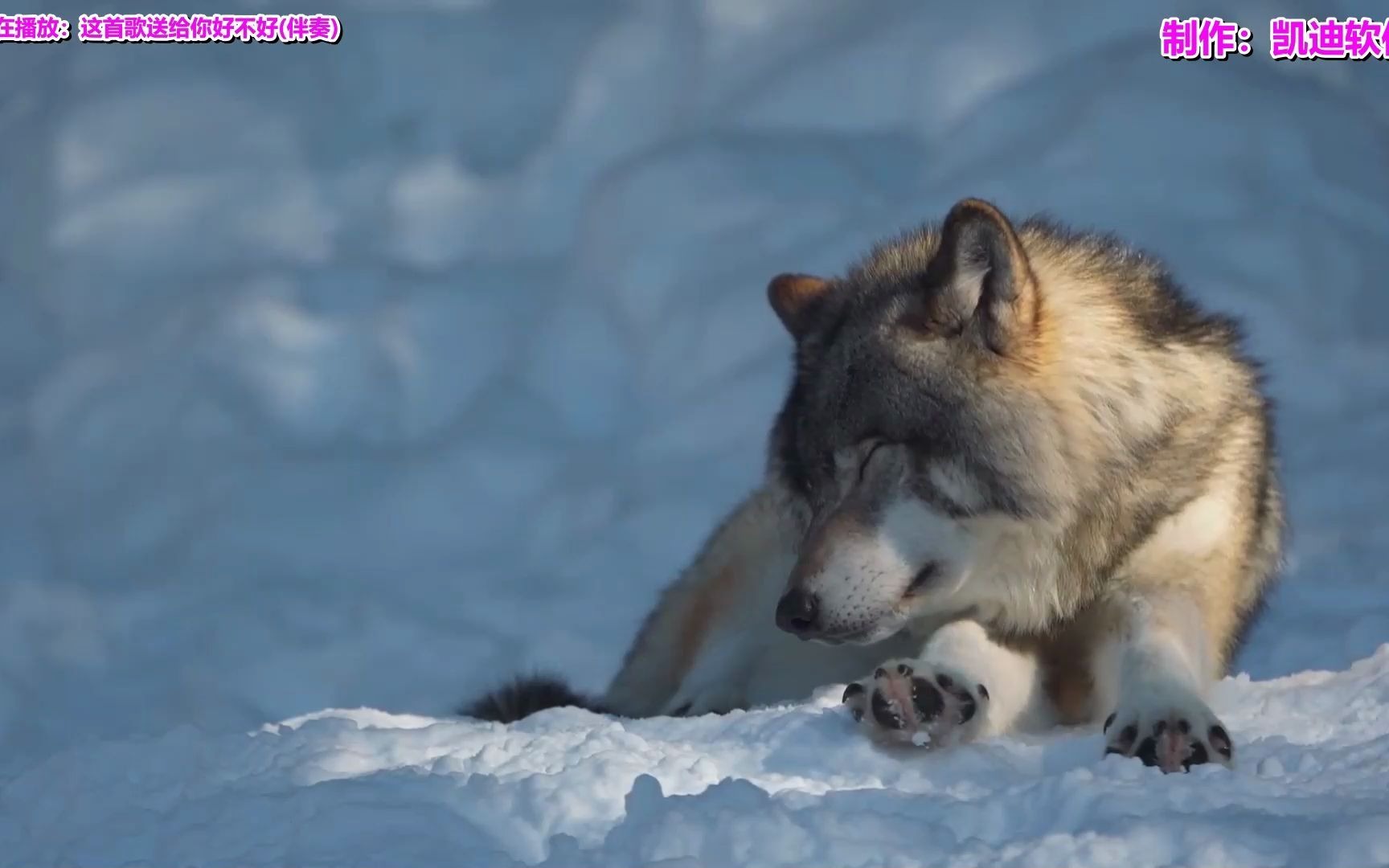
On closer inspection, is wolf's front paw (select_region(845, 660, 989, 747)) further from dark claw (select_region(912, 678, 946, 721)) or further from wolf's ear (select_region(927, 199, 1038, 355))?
wolf's ear (select_region(927, 199, 1038, 355))

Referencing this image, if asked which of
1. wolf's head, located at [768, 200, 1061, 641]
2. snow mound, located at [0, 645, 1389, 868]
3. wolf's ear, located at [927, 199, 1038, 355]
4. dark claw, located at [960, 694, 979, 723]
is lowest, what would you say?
snow mound, located at [0, 645, 1389, 868]

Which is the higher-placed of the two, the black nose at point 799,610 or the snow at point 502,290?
the snow at point 502,290

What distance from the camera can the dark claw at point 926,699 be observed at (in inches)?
108

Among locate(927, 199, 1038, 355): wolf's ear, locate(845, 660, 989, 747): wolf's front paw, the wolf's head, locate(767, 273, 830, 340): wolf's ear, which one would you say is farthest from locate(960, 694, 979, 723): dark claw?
locate(767, 273, 830, 340): wolf's ear

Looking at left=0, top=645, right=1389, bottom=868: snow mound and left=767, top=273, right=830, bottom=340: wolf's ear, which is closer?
left=0, top=645, right=1389, bottom=868: snow mound

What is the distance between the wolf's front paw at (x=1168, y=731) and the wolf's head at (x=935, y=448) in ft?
1.53

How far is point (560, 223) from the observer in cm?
659

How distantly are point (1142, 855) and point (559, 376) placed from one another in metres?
4.29

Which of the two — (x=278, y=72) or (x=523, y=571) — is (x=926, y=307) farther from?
(x=278, y=72)

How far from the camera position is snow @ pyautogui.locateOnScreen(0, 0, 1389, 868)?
199 inches

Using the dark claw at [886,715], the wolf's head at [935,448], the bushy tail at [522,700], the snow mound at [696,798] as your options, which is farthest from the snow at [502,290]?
the dark claw at [886,715]

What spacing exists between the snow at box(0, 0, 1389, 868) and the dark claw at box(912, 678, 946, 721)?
997 millimetres

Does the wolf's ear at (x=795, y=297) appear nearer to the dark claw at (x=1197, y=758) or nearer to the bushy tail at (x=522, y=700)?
the bushy tail at (x=522, y=700)

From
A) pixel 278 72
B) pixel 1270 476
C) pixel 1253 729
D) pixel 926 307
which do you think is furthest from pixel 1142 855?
pixel 278 72
